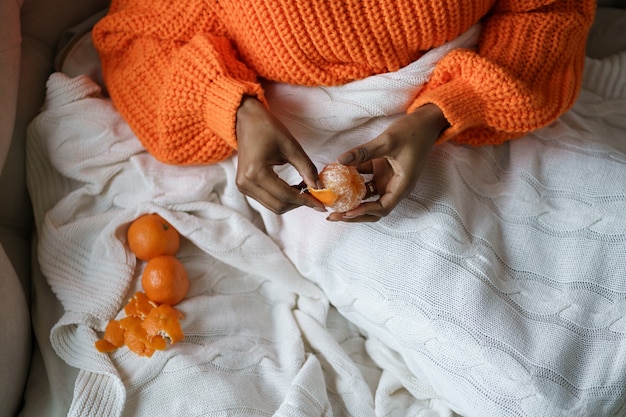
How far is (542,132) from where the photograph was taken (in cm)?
104

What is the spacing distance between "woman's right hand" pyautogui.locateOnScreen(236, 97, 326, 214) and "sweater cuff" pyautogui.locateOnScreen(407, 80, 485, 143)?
221 millimetres

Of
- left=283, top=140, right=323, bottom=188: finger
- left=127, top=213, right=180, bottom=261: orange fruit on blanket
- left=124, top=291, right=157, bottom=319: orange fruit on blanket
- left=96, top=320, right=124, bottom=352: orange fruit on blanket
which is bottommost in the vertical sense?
left=96, top=320, right=124, bottom=352: orange fruit on blanket

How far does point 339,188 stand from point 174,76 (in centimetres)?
35

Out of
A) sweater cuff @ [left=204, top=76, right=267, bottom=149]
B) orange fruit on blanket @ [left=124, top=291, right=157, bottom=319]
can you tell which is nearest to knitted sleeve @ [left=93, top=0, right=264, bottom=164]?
sweater cuff @ [left=204, top=76, right=267, bottom=149]

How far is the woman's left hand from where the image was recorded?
0.86m

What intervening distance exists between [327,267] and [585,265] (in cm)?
40

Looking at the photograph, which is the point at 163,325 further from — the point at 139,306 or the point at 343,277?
the point at 343,277

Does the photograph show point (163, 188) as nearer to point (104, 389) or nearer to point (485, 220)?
point (104, 389)

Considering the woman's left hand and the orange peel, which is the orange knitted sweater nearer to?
the woman's left hand

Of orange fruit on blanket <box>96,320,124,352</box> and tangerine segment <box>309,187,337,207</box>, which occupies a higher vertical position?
tangerine segment <box>309,187,337,207</box>

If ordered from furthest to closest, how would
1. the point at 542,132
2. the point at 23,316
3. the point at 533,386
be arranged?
the point at 542,132
the point at 23,316
the point at 533,386

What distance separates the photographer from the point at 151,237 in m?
0.99

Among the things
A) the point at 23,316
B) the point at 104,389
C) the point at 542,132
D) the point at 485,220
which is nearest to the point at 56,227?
the point at 23,316

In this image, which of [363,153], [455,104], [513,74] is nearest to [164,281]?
[363,153]
